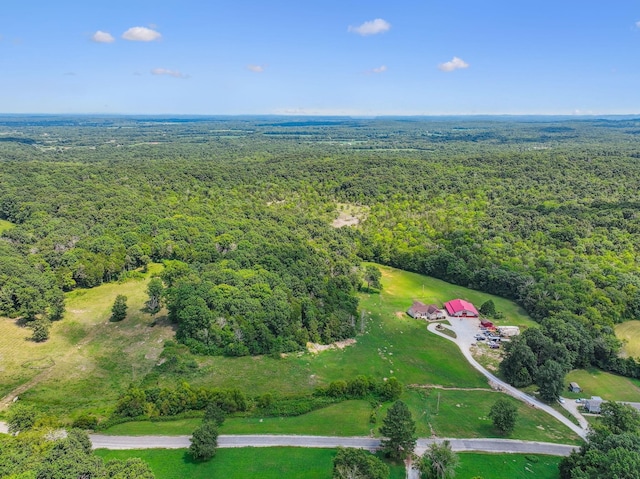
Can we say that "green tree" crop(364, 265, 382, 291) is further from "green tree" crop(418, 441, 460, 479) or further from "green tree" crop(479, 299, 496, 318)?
"green tree" crop(418, 441, 460, 479)

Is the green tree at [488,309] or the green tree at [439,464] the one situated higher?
the green tree at [439,464]

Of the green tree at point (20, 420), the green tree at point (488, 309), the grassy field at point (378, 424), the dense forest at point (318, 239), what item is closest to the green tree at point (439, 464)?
the grassy field at point (378, 424)

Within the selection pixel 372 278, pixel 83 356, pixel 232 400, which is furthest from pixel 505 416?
pixel 83 356

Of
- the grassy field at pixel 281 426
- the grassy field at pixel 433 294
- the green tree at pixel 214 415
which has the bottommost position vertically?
the grassy field at pixel 433 294

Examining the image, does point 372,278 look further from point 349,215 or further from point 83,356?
point 83,356

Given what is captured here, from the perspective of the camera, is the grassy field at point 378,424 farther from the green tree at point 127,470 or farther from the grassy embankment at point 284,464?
the green tree at point 127,470

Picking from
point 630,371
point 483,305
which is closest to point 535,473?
point 630,371
